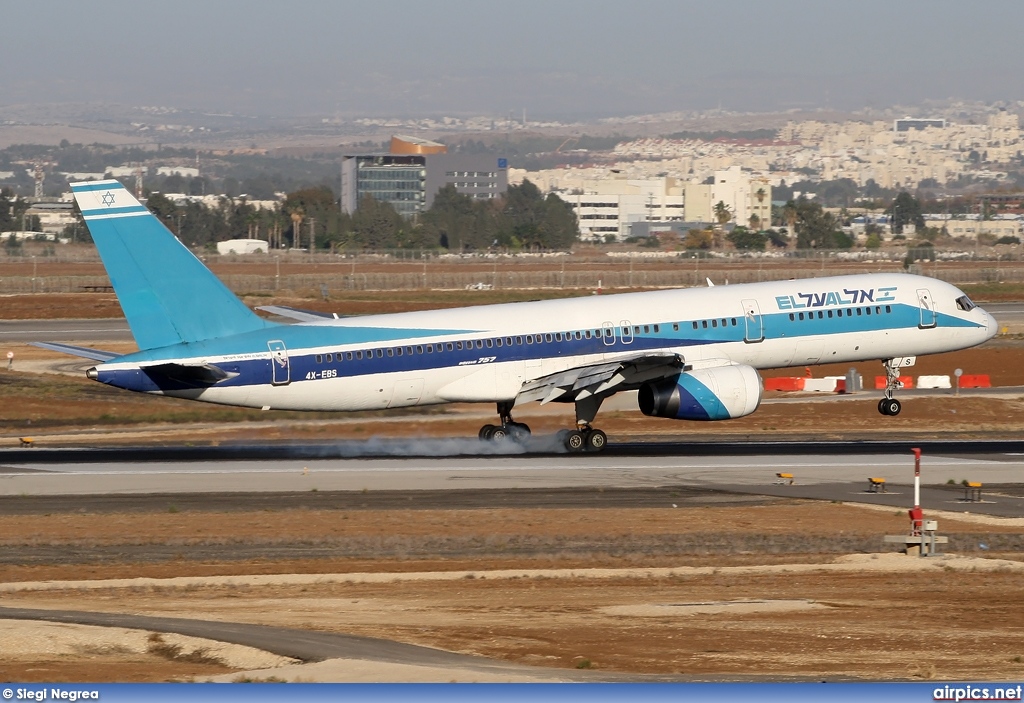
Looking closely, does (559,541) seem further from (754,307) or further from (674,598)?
(754,307)

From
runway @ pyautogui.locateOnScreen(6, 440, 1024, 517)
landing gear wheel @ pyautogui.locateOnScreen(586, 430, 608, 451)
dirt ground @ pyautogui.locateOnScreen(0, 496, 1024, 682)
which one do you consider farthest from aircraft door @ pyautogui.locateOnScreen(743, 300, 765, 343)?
dirt ground @ pyautogui.locateOnScreen(0, 496, 1024, 682)

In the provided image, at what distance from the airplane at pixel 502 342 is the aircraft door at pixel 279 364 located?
41 millimetres

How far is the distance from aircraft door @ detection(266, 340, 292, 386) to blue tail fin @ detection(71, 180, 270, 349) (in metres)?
1.96

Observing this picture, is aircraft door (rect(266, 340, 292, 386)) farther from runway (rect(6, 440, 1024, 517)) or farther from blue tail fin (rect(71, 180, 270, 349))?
runway (rect(6, 440, 1024, 517))

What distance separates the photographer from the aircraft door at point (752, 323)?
1794 inches

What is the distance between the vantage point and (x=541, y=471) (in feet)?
135

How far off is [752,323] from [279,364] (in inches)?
597

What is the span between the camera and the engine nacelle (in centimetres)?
4322

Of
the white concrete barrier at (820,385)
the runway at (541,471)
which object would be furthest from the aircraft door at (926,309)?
the white concrete barrier at (820,385)

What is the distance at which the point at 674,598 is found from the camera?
25500 mm

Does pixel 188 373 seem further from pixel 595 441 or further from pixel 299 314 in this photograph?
pixel 595 441

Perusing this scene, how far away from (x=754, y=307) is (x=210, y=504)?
750 inches

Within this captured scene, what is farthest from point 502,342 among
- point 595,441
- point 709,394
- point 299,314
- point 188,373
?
point 188,373

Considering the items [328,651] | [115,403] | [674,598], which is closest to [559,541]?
[674,598]
